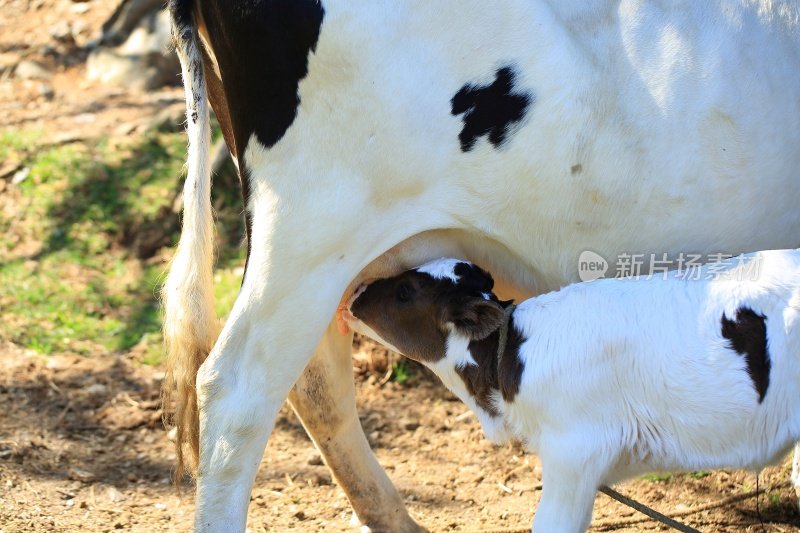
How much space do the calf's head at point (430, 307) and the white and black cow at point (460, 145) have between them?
2.6 inches

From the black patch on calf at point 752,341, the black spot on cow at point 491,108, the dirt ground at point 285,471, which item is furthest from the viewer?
the dirt ground at point 285,471

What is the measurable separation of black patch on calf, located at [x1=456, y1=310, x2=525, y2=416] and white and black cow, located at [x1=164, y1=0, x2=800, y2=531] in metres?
0.30

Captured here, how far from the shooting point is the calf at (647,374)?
3.21m

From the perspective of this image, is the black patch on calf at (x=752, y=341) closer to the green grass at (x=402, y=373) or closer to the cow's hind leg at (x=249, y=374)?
the cow's hind leg at (x=249, y=374)

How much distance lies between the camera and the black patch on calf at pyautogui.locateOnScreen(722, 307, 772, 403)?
319 cm

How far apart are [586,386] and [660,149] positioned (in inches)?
31.1

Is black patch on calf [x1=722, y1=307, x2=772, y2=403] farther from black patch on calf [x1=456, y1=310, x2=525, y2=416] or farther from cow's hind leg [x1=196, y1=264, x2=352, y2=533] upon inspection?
cow's hind leg [x1=196, y1=264, x2=352, y2=533]

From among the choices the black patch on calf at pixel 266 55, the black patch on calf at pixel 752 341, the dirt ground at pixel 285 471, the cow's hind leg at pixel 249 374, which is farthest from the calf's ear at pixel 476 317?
the dirt ground at pixel 285 471

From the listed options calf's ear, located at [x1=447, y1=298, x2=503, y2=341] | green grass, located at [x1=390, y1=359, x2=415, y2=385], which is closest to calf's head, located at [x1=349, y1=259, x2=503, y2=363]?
calf's ear, located at [x1=447, y1=298, x2=503, y2=341]

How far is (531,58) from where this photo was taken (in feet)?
10.9

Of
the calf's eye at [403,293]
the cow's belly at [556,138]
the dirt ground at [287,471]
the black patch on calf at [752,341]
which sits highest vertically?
the cow's belly at [556,138]

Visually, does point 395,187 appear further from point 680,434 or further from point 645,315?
point 680,434

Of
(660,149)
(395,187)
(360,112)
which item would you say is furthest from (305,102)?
(660,149)

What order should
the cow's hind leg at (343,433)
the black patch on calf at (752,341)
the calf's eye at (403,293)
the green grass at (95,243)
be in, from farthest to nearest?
1. the green grass at (95,243)
2. the cow's hind leg at (343,433)
3. the calf's eye at (403,293)
4. the black patch on calf at (752,341)
